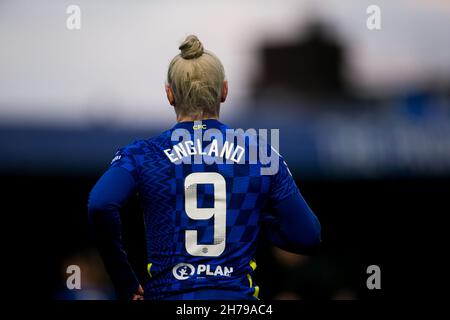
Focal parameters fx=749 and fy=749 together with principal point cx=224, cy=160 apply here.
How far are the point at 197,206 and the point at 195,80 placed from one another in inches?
18.7

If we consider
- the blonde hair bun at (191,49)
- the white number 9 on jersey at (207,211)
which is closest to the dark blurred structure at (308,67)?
the blonde hair bun at (191,49)

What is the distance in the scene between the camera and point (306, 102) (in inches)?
280

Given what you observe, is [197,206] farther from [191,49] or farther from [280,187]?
[191,49]

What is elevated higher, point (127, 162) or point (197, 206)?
point (127, 162)

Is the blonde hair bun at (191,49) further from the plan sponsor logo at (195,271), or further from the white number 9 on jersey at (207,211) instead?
the plan sponsor logo at (195,271)

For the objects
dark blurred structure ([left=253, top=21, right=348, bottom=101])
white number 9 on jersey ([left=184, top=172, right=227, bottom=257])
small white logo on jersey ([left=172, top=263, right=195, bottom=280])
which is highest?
dark blurred structure ([left=253, top=21, right=348, bottom=101])

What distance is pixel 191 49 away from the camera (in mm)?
2855

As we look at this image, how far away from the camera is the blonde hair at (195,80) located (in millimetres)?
2832

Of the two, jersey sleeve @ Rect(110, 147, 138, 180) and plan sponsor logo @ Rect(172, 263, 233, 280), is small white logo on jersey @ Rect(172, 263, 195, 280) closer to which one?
plan sponsor logo @ Rect(172, 263, 233, 280)

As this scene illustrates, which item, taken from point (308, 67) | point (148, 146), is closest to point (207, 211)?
point (148, 146)

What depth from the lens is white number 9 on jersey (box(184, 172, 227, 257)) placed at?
279cm

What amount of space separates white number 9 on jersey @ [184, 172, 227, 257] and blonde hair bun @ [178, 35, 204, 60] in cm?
45

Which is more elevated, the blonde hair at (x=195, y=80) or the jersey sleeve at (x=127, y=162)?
the blonde hair at (x=195, y=80)

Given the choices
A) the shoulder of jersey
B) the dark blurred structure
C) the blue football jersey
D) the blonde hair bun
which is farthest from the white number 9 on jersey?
the dark blurred structure
